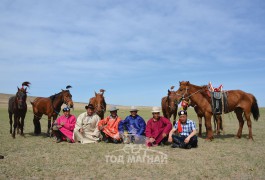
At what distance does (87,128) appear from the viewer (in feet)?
31.7

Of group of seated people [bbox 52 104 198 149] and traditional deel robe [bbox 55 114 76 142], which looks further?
traditional deel robe [bbox 55 114 76 142]

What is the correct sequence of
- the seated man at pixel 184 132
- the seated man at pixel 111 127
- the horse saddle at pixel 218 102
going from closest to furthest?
the seated man at pixel 184 132 < the seated man at pixel 111 127 < the horse saddle at pixel 218 102

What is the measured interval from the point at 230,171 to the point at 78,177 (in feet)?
10.4

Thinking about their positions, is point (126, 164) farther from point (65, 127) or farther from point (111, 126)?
point (65, 127)

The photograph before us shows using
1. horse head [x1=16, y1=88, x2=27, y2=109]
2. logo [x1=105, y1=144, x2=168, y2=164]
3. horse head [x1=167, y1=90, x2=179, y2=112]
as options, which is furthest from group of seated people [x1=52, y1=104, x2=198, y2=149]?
horse head [x1=16, y1=88, x2=27, y2=109]

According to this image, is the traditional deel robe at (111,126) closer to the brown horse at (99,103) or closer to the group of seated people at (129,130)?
the group of seated people at (129,130)

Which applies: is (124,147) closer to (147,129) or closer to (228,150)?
(147,129)

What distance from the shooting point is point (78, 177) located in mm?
5285

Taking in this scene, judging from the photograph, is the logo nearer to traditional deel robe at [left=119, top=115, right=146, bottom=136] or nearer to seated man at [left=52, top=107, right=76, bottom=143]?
traditional deel robe at [left=119, top=115, right=146, bottom=136]

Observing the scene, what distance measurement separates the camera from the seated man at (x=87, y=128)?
31.3ft

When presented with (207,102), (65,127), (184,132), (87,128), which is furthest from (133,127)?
(207,102)

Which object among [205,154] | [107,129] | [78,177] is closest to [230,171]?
[205,154]

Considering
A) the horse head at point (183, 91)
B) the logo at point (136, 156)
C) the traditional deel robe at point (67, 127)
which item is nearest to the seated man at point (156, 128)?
the logo at point (136, 156)

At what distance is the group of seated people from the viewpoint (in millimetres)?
8148
